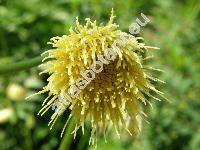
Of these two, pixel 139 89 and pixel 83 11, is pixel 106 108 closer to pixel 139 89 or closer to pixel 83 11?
pixel 139 89

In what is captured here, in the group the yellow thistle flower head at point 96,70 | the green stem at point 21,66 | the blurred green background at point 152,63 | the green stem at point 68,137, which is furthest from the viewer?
the blurred green background at point 152,63

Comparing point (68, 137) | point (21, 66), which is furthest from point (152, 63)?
point (21, 66)

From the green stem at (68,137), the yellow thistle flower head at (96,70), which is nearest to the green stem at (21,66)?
the yellow thistle flower head at (96,70)

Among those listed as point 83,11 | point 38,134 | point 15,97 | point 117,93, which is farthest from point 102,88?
point 38,134

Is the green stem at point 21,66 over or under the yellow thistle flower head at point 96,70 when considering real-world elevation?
over

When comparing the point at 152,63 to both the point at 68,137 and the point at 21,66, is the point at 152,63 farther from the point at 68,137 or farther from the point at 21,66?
the point at 21,66

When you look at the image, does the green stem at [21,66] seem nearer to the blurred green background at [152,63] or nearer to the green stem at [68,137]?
the green stem at [68,137]
